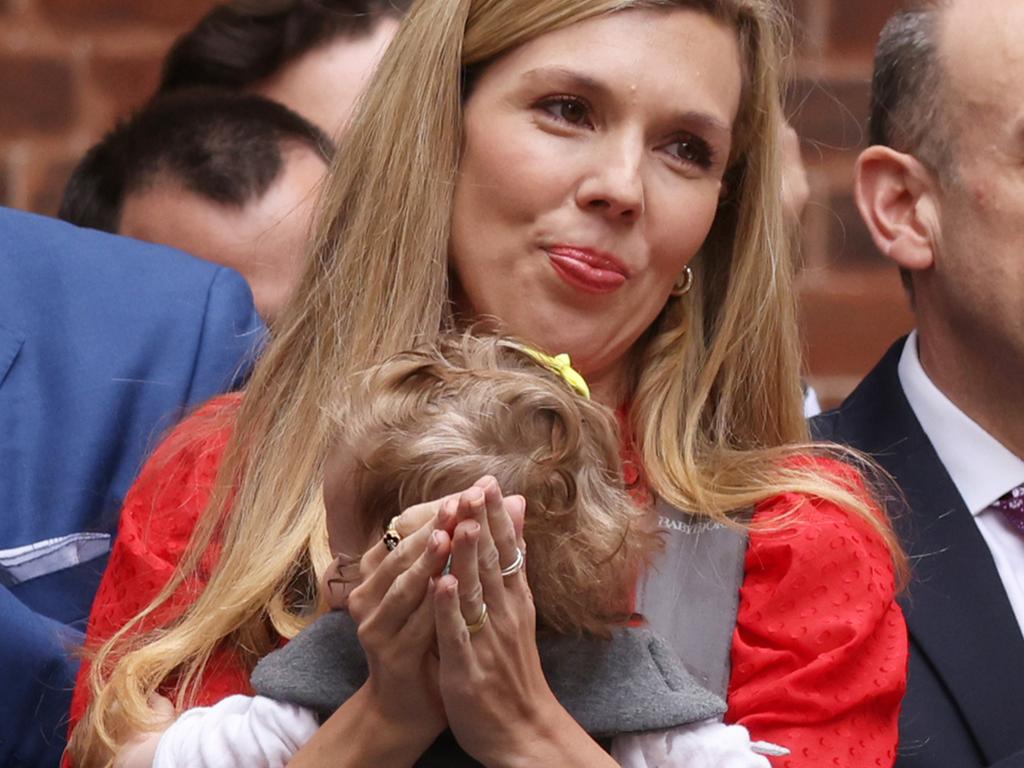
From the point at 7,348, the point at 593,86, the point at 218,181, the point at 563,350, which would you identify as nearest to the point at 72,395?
the point at 7,348

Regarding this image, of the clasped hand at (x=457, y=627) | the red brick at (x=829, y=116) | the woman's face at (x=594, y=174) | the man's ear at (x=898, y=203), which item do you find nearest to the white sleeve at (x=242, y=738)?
the clasped hand at (x=457, y=627)

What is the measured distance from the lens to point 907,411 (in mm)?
2631

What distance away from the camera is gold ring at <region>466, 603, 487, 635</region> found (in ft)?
5.53

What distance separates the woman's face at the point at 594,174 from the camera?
6.82 ft

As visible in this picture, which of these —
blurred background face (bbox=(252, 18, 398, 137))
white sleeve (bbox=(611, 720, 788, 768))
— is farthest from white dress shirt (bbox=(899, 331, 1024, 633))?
blurred background face (bbox=(252, 18, 398, 137))

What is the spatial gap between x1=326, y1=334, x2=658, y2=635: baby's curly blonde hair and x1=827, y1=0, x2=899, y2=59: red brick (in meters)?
1.89

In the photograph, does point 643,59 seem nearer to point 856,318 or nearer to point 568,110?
point 568,110

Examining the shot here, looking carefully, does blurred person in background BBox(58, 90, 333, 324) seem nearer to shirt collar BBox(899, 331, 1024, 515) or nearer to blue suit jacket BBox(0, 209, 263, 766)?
blue suit jacket BBox(0, 209, 263, 766)

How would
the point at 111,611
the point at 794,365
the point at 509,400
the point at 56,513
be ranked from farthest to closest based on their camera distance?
the point at 56,513
the point at 794,365
the point at 111,611
the point at 509,400

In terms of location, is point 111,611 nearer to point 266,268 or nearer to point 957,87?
point 266,268

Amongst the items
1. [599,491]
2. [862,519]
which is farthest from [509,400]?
[862,519]

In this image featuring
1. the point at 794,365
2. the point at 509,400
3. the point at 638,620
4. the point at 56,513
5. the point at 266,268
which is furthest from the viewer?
the point at 266,268

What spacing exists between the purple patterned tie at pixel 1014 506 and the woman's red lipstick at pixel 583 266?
29.4 inches

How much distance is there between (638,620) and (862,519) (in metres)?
0.25
